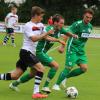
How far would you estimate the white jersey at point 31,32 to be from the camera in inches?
→ 404

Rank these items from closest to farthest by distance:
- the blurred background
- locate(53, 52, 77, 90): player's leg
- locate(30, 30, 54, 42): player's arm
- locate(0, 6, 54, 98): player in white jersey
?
locate(30, 30, 54, 42): player's arm
locate(0, 6, 54, 98): player in white jersey
locate(53, 52, 77, 90): player's leg
the blurred background

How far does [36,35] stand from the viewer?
10258 millimetres

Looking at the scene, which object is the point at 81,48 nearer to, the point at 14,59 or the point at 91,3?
the point at 14,59

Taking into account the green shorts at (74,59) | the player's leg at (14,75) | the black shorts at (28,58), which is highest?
the black shorts at (28,58)

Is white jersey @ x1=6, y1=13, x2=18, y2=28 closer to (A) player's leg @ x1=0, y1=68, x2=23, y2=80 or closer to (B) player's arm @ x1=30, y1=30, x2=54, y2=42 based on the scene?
(A) player's leg @ x1=0, y1=68, x2=23, y2=80

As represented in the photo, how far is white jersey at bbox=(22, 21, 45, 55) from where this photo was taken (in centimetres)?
1026

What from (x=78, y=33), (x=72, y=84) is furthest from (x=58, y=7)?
(x=78, y=33)

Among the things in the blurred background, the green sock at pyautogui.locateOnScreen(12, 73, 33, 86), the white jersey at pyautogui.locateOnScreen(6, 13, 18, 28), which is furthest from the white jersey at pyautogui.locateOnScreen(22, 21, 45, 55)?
the blurred background

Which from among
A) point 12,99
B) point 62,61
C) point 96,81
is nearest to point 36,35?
point 12,99

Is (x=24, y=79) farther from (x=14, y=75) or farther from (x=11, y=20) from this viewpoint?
(x=11, y=20)

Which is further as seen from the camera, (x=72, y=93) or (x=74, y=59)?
(x=74, y=59)

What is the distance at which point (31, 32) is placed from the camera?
10250 millimetres

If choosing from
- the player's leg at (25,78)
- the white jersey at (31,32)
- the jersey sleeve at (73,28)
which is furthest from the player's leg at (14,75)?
the jersey sleeve at (73,28)

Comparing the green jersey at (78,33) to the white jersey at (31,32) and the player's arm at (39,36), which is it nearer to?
the white jersey at (31,32)
